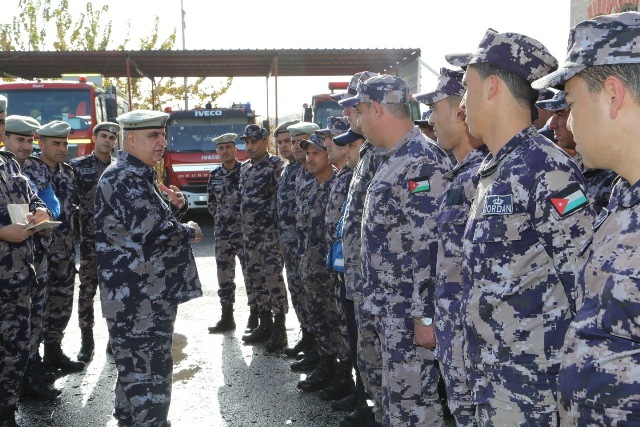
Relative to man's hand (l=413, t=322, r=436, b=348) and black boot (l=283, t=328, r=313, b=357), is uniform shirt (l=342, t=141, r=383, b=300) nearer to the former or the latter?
man's hand (l=413, t=322, r=436, b=348)

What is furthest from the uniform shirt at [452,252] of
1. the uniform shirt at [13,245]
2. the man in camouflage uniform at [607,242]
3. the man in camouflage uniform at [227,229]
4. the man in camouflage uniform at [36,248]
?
the man in camouflage uniform at [227,229]

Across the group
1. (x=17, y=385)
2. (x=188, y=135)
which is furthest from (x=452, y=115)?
(x=188, y=135)

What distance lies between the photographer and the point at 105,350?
20.3ft

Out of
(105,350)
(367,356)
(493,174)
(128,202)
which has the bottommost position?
(105,350)

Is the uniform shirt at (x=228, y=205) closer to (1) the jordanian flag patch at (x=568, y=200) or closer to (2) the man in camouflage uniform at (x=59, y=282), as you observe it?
(2) the man in camouflage uniform at (x=59, y=282)

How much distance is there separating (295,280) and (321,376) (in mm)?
1160

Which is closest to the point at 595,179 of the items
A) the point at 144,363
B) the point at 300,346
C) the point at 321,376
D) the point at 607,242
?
the point at 607,242

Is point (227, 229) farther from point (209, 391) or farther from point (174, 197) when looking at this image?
point (174, 197)

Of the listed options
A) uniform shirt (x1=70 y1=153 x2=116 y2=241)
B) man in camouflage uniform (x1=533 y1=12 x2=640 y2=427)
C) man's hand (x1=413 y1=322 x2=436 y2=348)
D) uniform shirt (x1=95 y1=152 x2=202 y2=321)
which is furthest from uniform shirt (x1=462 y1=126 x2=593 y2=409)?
uniform shirt (x1=70 y1=153 x2=116 y2=241)

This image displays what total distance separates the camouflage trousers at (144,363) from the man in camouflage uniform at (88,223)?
2348mm

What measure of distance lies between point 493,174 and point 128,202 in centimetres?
211

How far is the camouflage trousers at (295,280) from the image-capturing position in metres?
6.05

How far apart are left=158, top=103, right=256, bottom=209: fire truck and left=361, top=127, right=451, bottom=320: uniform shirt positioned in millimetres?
11183

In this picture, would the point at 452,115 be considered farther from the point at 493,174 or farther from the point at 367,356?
the point at 367,356
